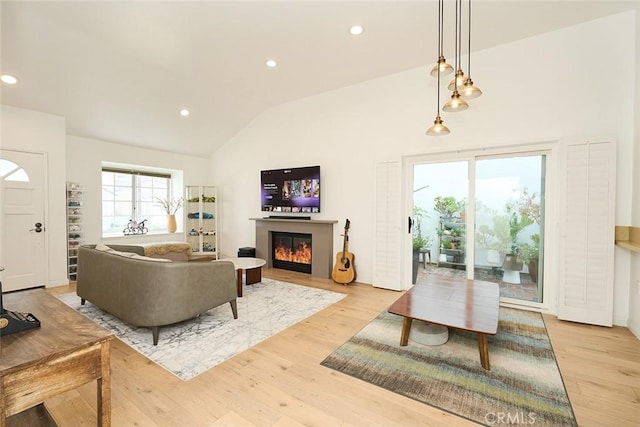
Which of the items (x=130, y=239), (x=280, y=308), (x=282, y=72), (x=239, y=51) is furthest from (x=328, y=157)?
(x=130, y=239)

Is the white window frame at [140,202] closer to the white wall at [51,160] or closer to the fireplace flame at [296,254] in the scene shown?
the white wall at [51,160]

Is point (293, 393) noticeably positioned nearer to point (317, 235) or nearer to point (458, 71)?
point (458, 71)

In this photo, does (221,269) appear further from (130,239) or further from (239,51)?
(130,239)

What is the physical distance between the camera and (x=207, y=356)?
2.42m

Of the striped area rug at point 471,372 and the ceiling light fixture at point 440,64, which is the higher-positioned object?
the ceiling light fixture at point 440,64

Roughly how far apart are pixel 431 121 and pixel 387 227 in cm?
167

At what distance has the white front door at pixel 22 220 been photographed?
409 centimetres

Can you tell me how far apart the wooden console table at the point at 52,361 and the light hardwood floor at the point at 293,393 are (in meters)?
0.63

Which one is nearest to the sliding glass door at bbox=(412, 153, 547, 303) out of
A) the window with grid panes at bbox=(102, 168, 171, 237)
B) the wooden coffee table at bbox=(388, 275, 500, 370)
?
the wooden coffee table at bbox=(388, 275, 500, 370)

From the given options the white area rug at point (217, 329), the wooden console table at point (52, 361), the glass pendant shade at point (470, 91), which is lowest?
the white area rug at point (217, 329)

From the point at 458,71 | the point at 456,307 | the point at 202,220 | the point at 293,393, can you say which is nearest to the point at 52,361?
the point at 293,393

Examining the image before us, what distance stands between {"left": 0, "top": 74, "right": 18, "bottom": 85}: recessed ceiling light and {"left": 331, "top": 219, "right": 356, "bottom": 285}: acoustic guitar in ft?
16.3

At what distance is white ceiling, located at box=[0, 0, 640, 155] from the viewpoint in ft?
9.77

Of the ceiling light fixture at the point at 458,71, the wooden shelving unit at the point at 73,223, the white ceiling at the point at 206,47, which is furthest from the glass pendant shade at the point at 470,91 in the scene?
the wooden shelving unit at the point at 73,223
